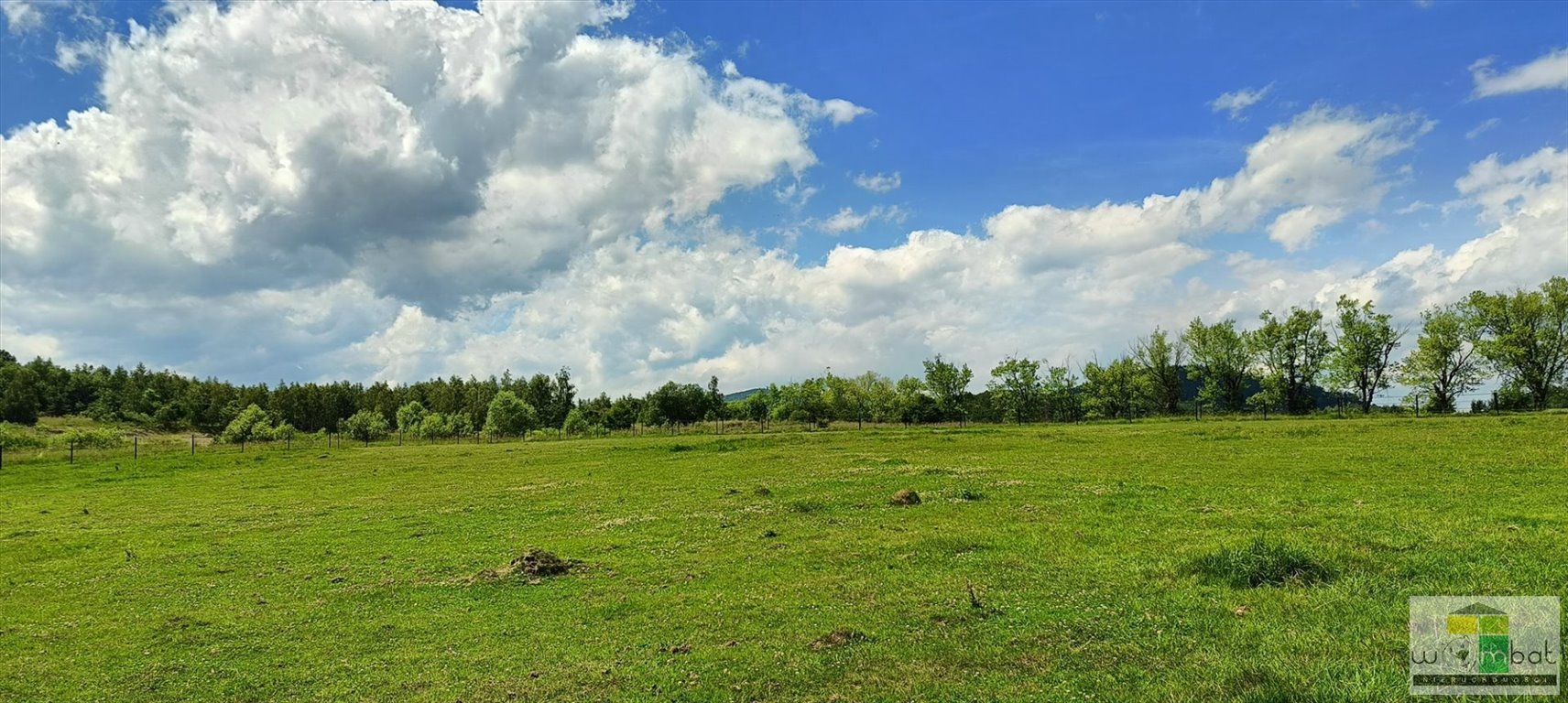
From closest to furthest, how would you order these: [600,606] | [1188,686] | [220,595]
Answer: [1188,686] < [600,606] < [220,595]

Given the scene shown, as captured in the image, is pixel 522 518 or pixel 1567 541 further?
pixel 522 518

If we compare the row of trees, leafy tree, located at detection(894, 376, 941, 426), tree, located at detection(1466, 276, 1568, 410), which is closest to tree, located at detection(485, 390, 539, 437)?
the row of trees

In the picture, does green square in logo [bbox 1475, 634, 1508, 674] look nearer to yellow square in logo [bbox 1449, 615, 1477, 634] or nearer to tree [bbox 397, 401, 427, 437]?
yellow square in logo [bbox 1449, 615, 1477, 634]

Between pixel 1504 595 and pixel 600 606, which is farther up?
pixel 1504 595

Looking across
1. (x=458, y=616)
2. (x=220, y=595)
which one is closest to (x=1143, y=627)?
(x=458, y=616)

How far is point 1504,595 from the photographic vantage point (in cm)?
1012

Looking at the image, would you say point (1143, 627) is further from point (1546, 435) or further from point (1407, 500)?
point (1546, 435)

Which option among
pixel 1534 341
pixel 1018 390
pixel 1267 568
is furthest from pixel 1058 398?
pixel 1267 568

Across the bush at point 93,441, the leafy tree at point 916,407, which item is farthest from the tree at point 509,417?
the leafy tree at point 916,407

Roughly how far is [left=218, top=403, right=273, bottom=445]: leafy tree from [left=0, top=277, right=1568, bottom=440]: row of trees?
0.50 metres

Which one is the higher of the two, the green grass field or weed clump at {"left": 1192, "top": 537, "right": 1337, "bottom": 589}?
weed clump at {"left": 1192, "top": 537, "right": 1337, "bottom": 589}

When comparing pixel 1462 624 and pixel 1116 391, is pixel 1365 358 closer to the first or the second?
pixel 1116 391

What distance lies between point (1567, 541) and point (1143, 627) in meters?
10.6

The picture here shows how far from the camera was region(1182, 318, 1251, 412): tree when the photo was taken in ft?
414
